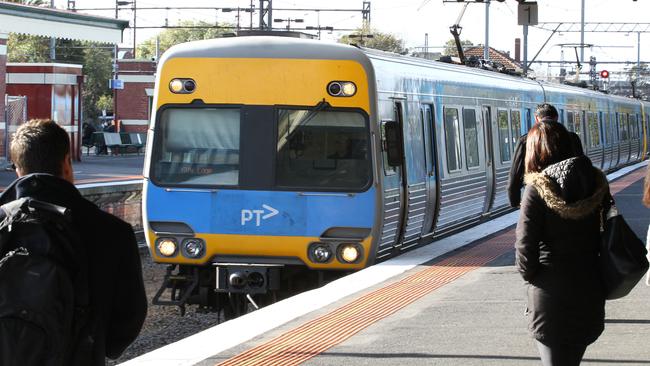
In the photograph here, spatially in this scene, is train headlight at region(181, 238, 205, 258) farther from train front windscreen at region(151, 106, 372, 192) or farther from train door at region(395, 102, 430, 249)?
train door at region(395, 102, 430, 249)

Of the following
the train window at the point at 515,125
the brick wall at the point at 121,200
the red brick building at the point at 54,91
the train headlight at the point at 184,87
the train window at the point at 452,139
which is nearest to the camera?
the train headlight at the point at 184,87

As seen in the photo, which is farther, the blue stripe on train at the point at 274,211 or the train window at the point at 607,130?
the train window at the point at 607,130

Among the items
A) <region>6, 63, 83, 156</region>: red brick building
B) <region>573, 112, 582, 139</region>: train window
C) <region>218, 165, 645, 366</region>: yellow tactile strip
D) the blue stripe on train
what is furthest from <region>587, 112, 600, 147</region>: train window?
the blue stripe on train

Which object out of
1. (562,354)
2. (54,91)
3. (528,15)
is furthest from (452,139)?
(54,91)

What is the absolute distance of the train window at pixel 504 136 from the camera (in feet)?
66.1

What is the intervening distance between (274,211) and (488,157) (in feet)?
24.9

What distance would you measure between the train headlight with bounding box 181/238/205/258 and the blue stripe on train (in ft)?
0.36

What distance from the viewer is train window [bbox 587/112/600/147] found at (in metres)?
32.8

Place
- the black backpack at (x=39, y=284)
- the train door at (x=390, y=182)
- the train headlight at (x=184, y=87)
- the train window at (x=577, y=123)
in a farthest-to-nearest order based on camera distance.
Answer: the train window at (x=577, y=123), the train door at (x=390, y=182), the train headlight at (x=184, y=87), the black backpack at (x=39, y=284)

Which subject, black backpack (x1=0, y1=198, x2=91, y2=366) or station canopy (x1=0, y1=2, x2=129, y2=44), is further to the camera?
station canopy (x1=0, y1=2, x2=129, y2=44)

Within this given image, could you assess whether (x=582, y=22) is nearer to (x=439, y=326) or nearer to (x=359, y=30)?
(x=359, y=30)

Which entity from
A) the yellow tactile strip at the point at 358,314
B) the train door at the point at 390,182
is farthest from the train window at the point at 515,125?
the train door at the point at 390,182

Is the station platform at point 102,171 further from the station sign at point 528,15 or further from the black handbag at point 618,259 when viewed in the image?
the black handbag at point 618,259

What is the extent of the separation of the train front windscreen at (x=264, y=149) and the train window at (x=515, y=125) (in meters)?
9.01
